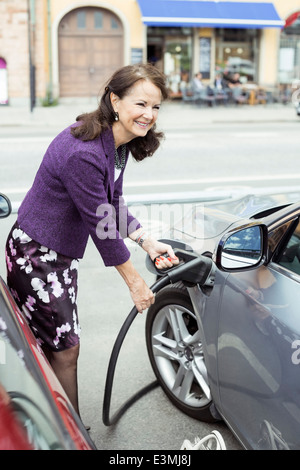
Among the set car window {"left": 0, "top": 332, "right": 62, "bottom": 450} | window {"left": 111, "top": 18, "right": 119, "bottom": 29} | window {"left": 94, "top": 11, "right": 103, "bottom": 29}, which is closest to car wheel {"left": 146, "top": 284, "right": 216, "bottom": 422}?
car window {"left": 0, "top": 332, "right": 62, "bottom": 450}

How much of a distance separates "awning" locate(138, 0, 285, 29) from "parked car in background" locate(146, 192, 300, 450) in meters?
21.7

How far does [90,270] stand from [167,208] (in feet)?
5.41

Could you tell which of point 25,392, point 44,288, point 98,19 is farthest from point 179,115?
point 25,392

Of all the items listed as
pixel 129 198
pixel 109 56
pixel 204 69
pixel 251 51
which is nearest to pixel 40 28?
pixel 109 56

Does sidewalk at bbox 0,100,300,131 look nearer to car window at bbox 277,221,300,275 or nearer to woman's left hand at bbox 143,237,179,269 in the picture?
woman's left hand at bbox 143,237,179,269

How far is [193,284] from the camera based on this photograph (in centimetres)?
261

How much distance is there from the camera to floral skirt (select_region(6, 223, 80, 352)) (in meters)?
2.49

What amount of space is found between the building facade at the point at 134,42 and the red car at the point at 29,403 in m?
20.5

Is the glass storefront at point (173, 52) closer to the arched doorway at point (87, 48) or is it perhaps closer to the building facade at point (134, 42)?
the building facade at point (134, 42)

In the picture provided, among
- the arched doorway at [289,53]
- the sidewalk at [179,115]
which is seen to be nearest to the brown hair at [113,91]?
the sidewalk at [179,115]

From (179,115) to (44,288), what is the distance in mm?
19049

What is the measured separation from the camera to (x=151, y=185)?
8.84 meters

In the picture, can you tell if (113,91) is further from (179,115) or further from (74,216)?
(179,115)

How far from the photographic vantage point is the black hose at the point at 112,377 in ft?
8.69
